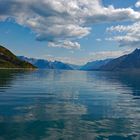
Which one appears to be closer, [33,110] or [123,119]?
[123,119]

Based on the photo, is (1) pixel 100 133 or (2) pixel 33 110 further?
Answer: (2) pixel 33 110

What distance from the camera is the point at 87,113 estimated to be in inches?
1580

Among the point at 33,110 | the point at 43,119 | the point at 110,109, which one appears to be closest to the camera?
the point at 43,119

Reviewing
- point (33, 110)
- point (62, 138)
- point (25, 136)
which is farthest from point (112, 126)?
point (33, 110)

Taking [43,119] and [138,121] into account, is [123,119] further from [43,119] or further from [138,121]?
[43,119]

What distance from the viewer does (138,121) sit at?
35.9m

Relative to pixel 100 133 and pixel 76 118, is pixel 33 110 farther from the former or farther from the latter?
pixel 100 133

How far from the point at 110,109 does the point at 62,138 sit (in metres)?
19.1

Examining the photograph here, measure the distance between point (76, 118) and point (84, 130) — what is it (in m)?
6.41

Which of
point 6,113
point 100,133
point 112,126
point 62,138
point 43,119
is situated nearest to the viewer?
point 62,138

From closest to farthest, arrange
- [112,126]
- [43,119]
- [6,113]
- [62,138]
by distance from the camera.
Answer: [62,138] < [112,126] < [43,119] < [6,113]

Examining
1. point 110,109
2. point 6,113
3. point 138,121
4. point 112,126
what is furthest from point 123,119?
point 6,113

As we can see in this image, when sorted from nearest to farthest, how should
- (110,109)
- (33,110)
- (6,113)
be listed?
(6,113), (33,110), (110,109)

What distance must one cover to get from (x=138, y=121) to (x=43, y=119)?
11467 millimetres
